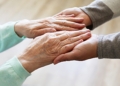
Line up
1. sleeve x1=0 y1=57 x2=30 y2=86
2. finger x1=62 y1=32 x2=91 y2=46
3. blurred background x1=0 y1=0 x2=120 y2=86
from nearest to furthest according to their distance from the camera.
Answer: sleeve x1=0 y1=57 x2=30 y2=86
finger x1=62 y1=32 x2=91 y2=46
blurred background x1=0 y1=0 x2=120 y2=86

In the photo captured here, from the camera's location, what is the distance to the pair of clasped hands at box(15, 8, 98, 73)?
87 cm

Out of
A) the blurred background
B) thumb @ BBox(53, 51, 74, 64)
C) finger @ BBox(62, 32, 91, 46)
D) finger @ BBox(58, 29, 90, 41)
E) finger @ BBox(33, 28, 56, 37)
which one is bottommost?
the blurred background

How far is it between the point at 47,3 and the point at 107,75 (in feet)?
3.83

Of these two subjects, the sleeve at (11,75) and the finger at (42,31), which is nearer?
the sleeve at (11,75)

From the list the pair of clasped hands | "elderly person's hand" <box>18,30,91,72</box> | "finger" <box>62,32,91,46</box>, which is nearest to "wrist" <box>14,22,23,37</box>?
the pair of clasped hands

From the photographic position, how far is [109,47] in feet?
2.76

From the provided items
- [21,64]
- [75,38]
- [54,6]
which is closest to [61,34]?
[75,38]

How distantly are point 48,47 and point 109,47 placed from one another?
0.25 meters

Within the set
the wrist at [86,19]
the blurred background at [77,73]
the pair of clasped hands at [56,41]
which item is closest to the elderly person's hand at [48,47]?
the pair of clasped hands at [56,41]

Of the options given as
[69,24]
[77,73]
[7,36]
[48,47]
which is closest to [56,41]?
[48,47]

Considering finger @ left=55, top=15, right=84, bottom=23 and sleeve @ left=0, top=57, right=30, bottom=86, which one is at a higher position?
finger @ left=55, top=15, right=84, bottom=23

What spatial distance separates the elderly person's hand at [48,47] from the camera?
86 cm

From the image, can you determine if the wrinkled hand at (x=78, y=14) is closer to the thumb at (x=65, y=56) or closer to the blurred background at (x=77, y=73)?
the thumb at (x=65, y=56)

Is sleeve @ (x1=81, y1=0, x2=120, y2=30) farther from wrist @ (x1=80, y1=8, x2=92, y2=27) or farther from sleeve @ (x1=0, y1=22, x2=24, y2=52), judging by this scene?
sleeve @ (x1=0, y1=22, x2=24, y2=52)
